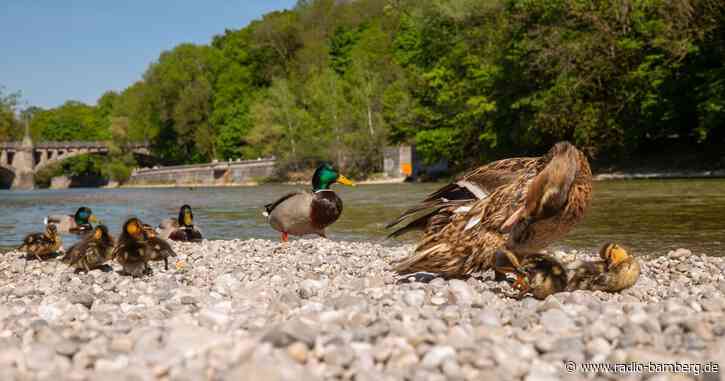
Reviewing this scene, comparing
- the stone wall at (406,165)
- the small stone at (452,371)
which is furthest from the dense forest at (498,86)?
the small stone at (452,371)

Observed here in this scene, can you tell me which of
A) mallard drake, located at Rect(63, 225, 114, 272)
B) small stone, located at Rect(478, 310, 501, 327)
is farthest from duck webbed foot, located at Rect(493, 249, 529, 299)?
mallard drake, located at Rect(63, 225, 114, 272)

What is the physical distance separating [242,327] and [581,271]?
264 centimetres

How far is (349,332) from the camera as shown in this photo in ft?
9.14

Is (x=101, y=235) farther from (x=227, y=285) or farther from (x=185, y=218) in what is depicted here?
(x=185, y=218)

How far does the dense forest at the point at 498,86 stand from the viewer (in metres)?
27.6

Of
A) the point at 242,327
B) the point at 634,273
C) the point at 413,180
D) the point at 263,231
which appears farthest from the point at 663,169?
the point at 242,327

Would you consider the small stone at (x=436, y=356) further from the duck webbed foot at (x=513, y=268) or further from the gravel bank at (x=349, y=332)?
the duck webbed foot at (x=513, y=268)

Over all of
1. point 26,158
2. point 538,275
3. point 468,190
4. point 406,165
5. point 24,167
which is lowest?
point 538,275

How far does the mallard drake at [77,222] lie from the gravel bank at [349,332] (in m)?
7.45

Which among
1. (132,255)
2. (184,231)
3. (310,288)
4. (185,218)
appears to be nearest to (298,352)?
(310,288)

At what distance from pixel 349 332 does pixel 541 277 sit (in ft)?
6.70

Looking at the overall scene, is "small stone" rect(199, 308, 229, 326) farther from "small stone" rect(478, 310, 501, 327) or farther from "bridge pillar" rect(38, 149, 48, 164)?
"bridge pillar" rect(38, 149, 48, 164)

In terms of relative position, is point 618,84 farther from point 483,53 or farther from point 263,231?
point 263,231

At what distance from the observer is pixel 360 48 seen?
62.4 meters
